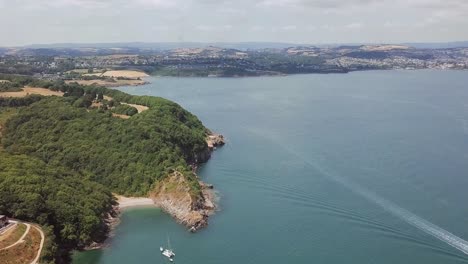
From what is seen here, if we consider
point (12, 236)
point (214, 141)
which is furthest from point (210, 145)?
point (12, 236)

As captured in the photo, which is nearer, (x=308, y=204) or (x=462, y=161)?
(x=308, y=204)

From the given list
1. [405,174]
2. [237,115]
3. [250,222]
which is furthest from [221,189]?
[237,115]

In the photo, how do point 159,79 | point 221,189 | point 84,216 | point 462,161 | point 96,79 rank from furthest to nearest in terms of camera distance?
point 159,79 < point 96,79 < point 462,161 < point 221,189 < point 84,216

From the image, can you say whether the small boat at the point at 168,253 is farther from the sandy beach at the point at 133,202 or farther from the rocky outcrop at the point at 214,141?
the rocky outcrop at the point at 214,141

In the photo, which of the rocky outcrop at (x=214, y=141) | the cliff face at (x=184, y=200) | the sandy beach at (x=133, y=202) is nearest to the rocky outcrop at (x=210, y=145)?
the rocky outcrop at (x=214, y=141)

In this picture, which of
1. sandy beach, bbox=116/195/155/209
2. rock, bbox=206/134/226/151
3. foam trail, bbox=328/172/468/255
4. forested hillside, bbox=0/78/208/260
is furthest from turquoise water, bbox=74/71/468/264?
forested hillside, bbox=0/78/208/260

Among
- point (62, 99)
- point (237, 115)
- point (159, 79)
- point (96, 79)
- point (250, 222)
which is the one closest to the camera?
point (250, 222)

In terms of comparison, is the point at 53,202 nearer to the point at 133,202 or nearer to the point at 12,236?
A: the point at 12,236

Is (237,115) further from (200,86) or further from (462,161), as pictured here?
(200,86)
